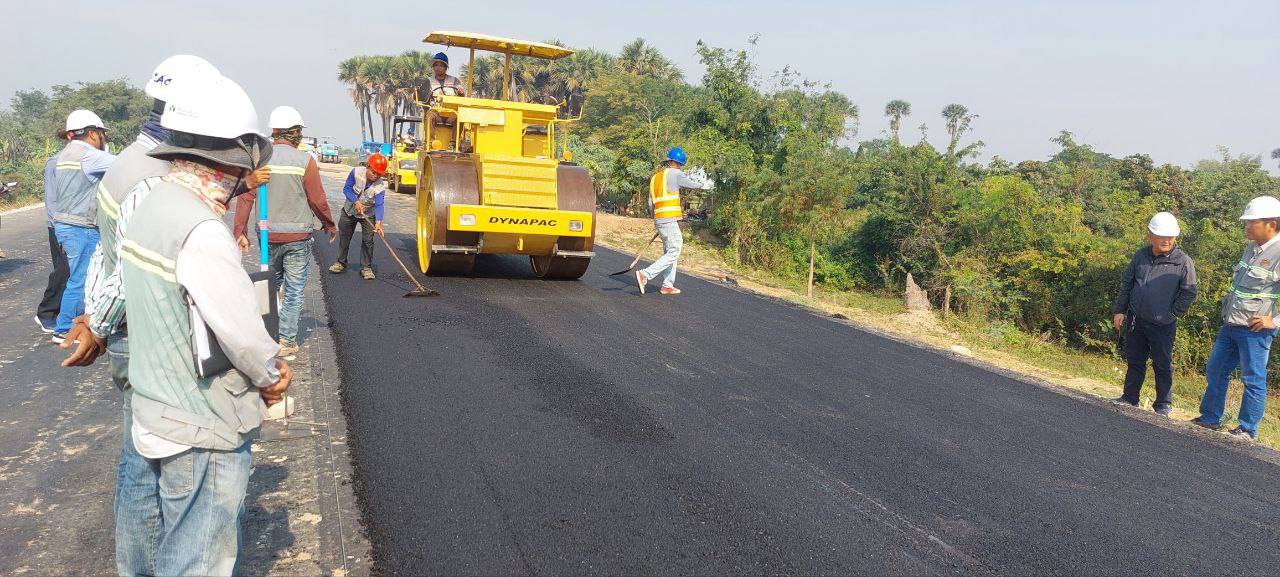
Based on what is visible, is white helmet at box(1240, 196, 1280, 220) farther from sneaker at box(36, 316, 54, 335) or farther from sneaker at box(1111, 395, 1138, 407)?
sneaker at box(36, 316, 54, 335)

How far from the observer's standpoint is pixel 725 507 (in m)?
3.95

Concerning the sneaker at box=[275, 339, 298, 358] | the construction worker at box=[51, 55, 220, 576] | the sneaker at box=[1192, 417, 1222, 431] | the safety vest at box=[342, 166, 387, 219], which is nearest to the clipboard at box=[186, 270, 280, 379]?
the construction worker at box=[51, 55, 220, 576]

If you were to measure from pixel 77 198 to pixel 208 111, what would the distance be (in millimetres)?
Result: 5059

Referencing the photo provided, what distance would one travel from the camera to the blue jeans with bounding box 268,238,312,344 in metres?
6.29

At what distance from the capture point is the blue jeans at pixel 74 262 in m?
6.23

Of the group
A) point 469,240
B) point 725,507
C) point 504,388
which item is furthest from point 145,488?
point 469,240

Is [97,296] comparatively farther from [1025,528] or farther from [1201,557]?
[1201,557]

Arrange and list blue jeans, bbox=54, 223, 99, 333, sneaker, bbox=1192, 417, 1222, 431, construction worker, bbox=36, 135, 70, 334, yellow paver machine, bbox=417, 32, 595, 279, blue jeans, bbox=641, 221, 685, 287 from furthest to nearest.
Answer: blue jeans, bbox=641, 221, 685, 287 < yellow paver machine, bbox=417, 32, 595, 279 < construction worker, bbox=36, 135, 70, 334 < blue jeans, bbox=54, 223, 99, 333 < sneaker, bbox=1192, 417, 1222, 431

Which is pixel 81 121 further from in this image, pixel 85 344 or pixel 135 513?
→ pixel 135 513

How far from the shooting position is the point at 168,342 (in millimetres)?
2297

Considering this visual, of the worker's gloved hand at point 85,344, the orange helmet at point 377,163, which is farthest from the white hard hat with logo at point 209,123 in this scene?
the orange helmet at point 377,163

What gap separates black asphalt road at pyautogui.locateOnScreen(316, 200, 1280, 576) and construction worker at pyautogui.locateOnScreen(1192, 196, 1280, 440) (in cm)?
54

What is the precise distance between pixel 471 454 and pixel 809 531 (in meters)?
1.75

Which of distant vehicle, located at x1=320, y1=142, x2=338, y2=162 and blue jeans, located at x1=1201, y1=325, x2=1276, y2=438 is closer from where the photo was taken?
blue jeans, located at x1=1201, y1=325, x2=1276, y2=438
